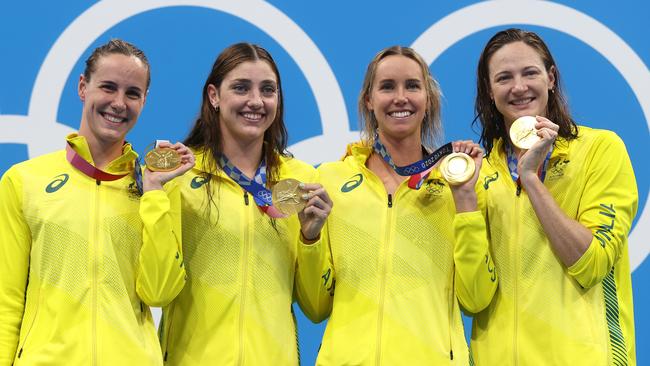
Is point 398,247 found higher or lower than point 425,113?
lower

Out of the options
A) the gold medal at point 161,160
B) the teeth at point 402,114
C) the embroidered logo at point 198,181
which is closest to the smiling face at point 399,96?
the teeth at point 402,114

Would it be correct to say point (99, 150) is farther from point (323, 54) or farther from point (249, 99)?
point (323, 54)

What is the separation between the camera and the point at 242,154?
3578mm

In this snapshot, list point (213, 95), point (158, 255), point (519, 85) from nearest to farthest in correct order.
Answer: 1. point (158, 255)
2. point (519, 85)
3. point (213, 95)

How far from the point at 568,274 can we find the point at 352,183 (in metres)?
0.87

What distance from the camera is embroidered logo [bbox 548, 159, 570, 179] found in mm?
3430

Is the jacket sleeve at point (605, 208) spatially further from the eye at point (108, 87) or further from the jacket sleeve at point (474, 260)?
the eye at point (108, 87)

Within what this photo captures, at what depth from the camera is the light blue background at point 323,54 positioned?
15.8 ft

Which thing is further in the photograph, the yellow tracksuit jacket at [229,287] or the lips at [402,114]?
the lips at [402,114]

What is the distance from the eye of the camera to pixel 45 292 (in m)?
3.23

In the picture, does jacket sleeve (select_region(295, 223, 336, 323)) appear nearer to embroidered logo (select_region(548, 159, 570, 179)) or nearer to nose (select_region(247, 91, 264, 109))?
nose (select_region(247, 91, 264, 109))

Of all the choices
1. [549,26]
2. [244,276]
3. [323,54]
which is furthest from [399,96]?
[549,26]

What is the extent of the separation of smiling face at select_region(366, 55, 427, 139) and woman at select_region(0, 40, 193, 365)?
778mm

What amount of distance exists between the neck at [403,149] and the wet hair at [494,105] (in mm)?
302
